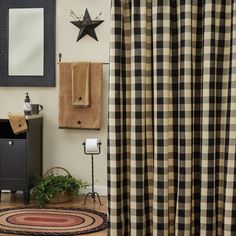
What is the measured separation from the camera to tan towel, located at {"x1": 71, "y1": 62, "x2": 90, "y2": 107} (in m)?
4.21

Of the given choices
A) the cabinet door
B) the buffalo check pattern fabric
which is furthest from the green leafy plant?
the buffalo check pattern fabric

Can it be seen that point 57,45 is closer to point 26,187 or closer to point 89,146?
point 89,146

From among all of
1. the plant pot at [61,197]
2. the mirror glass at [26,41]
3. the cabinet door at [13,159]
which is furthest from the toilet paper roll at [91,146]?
the mirror glass at [26,41]

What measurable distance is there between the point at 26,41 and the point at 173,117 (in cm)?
306

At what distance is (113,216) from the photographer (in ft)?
6.08

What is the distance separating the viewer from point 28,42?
445 cm

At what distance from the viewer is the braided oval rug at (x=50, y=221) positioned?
10.4ft

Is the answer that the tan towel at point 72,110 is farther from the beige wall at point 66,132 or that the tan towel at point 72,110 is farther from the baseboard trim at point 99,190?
the baseboard trim at point 99,190

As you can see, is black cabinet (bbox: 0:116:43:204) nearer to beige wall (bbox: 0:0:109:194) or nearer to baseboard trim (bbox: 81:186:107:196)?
beige wall (bbox: 0:0:109:194)

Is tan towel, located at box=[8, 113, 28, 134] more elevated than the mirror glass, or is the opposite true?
the mirror glass

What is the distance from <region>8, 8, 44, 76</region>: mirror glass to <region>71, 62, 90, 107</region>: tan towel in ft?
1.55

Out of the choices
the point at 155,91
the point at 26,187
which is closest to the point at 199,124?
the point at 155,91

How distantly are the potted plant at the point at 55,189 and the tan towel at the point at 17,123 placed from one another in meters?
0.59

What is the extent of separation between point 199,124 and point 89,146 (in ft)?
7.64
